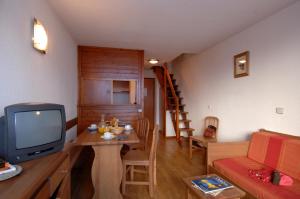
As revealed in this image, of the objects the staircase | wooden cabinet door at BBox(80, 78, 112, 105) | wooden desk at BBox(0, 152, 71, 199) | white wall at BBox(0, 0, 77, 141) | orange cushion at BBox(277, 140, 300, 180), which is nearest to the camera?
wooden desk at BBox(0, 152, 71, 199)

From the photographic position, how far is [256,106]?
2.81 meters

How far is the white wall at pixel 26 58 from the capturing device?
1298 millimetres

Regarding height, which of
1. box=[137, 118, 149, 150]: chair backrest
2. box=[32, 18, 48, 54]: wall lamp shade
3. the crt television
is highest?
box=[32, 18, 48, 54]: wall lamp shade

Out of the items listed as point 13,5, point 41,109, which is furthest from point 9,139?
point 13,5

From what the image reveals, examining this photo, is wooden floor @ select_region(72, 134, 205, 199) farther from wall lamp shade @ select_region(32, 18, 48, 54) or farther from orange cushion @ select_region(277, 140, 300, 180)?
wall lamp shade @ select_region(32, 18, 48, 54)

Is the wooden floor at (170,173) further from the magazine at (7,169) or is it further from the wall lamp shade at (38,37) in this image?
the wall lamp shade at (38,37)

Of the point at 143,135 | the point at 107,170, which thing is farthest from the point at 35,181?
the point at 143,135

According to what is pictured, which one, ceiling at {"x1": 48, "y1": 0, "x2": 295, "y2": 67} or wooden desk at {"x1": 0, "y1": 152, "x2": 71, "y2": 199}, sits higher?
ceiling at {"x1": 48, "y1": 0, "x2": 295, "y2": 67}

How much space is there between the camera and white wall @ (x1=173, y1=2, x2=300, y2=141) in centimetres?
225

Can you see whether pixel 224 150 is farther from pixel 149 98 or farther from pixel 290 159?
pixel 149 98

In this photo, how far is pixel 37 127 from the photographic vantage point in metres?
1.17

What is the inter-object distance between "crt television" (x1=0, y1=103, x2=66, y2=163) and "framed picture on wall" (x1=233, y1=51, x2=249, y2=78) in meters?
2.90

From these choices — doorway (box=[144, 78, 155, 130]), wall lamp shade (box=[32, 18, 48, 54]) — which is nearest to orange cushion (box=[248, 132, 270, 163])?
wall lamp shade (box=[32, 18, 48, 54])

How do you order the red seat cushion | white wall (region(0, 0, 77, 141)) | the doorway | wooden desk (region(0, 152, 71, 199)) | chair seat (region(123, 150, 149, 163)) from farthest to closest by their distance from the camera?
the doorway < chair seat (region(123, 150, 149, 163)) < the red seat cushion < white wall (region(0, 0, 77, 141)) < wooden desk (region(0, 152, 71, 199))
